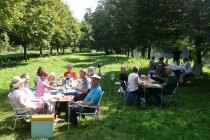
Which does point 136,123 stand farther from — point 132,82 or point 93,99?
point 132,82

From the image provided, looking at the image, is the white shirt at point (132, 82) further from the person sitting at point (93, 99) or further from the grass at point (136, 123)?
the person sitting at point (93, 99)

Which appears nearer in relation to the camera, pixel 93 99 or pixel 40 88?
pixel 93 99

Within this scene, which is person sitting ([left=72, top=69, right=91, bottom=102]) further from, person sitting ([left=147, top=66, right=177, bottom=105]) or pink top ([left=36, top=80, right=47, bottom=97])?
person sitting ([left=147, top=66, right=177, bottom=105])

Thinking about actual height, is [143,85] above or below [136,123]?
above

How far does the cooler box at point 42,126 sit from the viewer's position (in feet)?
19.9

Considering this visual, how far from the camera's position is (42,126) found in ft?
20.0

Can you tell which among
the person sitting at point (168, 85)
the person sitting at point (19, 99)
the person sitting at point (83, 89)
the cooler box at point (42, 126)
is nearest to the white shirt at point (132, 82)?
the person sitting at point (168, 85)

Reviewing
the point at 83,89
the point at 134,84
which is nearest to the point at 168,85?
the point at 134,84

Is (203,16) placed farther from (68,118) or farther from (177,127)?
(68,118)

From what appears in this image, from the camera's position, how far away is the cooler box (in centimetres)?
606

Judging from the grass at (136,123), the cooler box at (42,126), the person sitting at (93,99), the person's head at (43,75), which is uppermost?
the person's head at (43,75)

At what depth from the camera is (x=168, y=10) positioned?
1619cm

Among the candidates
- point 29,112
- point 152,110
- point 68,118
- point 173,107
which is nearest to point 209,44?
point 173,107

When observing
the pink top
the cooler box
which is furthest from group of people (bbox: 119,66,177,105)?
the cooler box
